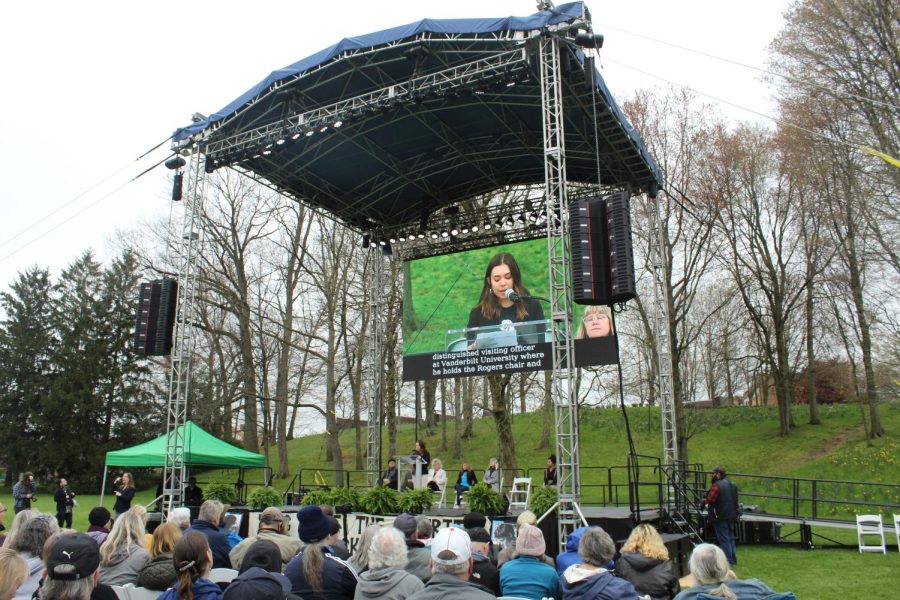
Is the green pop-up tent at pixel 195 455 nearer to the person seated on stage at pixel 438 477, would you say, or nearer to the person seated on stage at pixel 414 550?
the person seated on stage at pixel 438 477

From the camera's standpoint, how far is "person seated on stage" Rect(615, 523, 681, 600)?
15.0 feet

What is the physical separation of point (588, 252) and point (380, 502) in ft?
18.5

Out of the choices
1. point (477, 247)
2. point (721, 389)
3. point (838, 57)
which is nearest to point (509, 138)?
point (477, 247)

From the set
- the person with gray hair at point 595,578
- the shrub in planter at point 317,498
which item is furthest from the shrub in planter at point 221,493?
the person with gray hair at point 595,578

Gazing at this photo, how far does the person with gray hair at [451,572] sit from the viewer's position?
2910 millimetres

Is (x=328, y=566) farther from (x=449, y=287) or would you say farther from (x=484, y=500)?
(x=449, y=287)

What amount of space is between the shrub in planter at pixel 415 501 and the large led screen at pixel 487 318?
347 centimetres

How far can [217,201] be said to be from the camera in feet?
87.0

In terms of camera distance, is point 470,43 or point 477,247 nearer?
point 470,43

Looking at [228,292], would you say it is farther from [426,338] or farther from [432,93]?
[432,93]

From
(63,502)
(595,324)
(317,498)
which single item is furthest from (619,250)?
(63,502)

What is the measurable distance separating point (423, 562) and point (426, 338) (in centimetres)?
1166

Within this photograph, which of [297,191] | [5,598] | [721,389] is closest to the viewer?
[5,598]

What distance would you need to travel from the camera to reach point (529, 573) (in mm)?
4238
